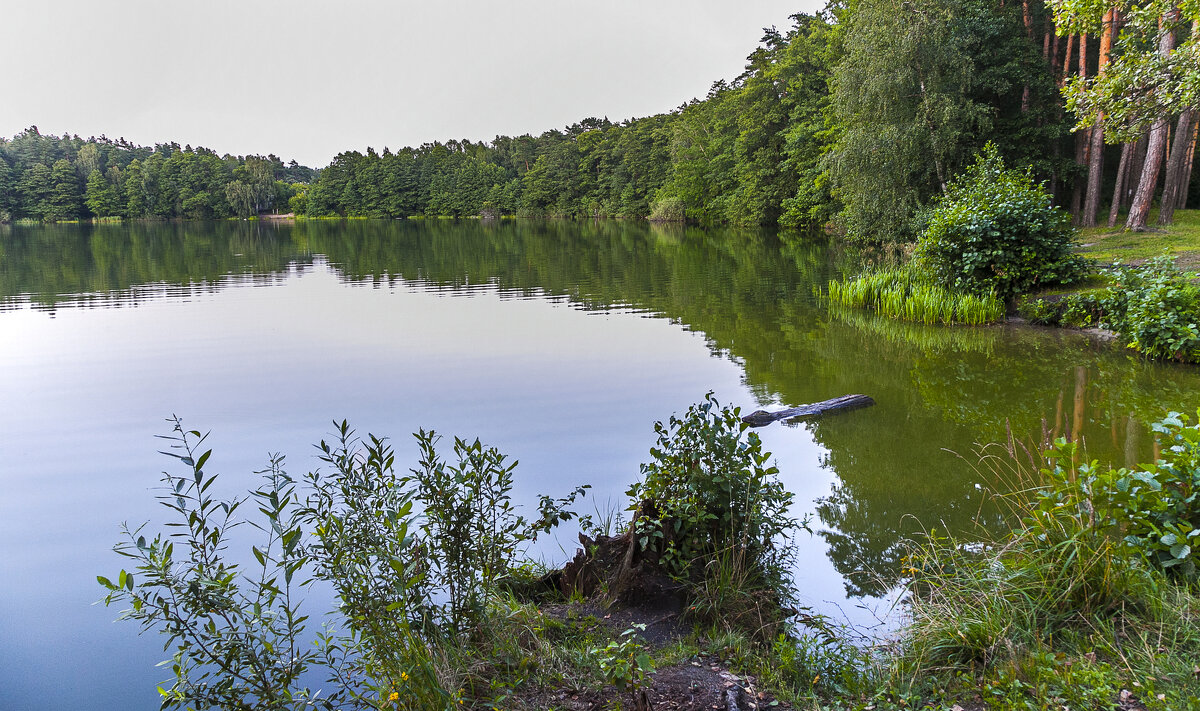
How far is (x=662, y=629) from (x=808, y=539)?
182cm

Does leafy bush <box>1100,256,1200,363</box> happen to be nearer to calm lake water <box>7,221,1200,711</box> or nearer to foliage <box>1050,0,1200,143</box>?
calm lake water <box>7,221,1200,711</box>

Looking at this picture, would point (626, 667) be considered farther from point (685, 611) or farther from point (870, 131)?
point (870, 131)

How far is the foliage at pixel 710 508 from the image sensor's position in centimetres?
420

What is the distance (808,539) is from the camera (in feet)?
17.5

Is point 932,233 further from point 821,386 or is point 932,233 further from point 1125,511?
point 1125,511

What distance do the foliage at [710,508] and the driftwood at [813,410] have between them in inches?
142

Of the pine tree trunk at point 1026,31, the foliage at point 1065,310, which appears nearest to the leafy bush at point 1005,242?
the foliage at point 1065,310

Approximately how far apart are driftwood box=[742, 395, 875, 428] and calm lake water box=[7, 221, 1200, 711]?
9.9 inches

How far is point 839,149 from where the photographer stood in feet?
80.7

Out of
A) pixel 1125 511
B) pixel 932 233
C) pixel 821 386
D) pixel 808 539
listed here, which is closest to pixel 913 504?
pixel 808 539

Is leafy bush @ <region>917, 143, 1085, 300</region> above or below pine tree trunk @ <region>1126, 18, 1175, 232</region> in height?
below

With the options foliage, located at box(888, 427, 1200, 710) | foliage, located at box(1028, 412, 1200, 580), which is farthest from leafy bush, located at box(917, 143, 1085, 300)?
foliage, located at box(1028, 412, 1200, 580)

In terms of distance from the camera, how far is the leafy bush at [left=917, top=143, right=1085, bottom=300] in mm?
12859

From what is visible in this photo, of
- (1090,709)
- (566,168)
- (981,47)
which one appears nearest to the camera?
(1090,709)
